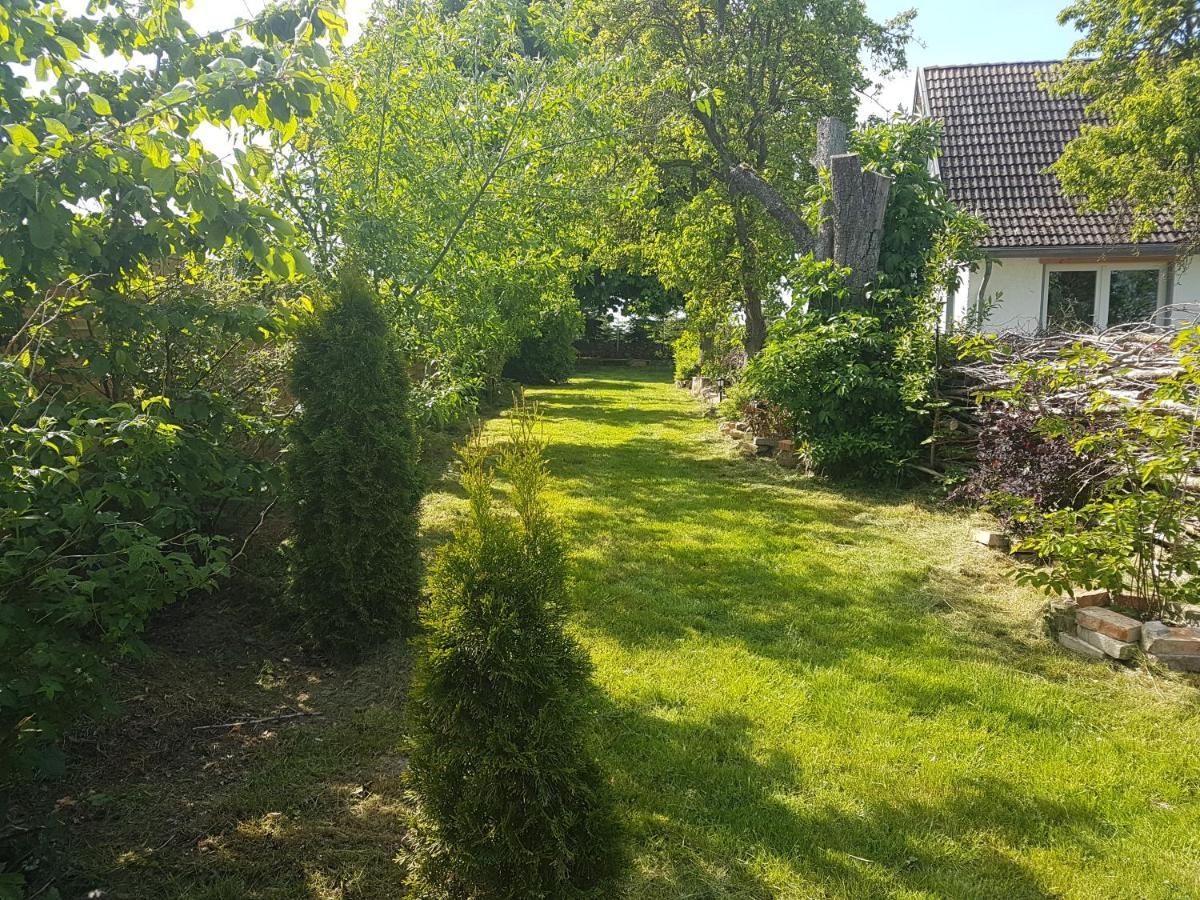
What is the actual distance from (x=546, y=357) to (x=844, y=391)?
15.8 meters

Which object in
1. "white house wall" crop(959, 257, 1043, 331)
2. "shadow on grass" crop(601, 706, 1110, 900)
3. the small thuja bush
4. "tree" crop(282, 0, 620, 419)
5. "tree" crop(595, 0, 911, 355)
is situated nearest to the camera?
the small thuja bush

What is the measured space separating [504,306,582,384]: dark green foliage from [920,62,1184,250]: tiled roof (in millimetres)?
10742

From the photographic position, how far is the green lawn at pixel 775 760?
2.74 metres

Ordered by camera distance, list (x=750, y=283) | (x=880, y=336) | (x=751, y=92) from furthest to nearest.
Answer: (x=750, y=283), (x=751, y=92), (x=880, y=336)

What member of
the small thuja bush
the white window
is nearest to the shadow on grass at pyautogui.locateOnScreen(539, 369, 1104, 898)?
the small thuja bush

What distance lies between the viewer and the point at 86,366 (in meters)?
3.68

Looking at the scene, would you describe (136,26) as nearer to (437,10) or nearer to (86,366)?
(86,366)

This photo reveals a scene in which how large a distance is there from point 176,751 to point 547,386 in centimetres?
2079

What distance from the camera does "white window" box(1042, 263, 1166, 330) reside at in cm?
1405

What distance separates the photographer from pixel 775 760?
11.4 ft

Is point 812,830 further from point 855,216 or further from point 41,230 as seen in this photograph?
point 855,216

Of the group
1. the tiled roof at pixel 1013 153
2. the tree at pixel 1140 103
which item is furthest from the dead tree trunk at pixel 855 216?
the tiled roof at pixel 1013 153

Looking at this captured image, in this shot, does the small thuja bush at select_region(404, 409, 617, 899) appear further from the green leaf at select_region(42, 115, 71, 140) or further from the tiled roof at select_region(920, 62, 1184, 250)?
the tiled roof at select_region(920, 62, 1184, 250)

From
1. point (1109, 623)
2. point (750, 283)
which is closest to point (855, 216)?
point (750, 283)
